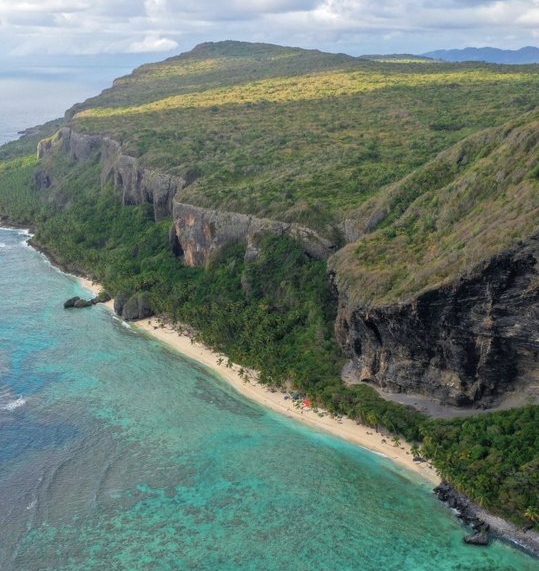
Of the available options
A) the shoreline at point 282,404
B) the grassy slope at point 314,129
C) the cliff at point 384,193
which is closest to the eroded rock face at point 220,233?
the cliff at point 384,193

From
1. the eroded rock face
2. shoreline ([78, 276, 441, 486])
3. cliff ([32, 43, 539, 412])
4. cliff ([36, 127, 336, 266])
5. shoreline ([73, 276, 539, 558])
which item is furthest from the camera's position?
cliff ([36, 127, 336, 266])

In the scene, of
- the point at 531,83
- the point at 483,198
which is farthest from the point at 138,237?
the point at 531,83

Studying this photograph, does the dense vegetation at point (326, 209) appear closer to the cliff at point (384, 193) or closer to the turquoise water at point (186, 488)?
the cliff at point (384, 193)

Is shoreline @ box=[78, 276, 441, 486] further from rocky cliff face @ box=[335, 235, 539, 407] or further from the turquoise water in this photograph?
rocky cliff face @ box=[335, 235, 539, 407]

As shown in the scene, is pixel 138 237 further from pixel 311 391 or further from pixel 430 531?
pixel 430 531

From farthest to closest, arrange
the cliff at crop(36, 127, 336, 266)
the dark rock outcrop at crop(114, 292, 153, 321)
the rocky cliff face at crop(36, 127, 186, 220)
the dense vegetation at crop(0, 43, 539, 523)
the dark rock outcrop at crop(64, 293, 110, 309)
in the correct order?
the rocky cliff face at crop(36, 127, 186, 220) < the dark rock outcrop at crop(64, 293, 110, 309) < the dark rock outcrop at crop(114, 292, 153, 321) < the cliff at crop(36, 127, 336, 266) < the dense vegetation at crop(0, 43, 539, 523)

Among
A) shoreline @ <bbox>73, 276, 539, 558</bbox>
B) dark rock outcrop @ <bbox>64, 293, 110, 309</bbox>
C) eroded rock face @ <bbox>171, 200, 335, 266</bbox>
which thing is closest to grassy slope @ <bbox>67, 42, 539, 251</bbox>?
eroded rock face @ <bbox>171, 200, 335, 266</bbox>
